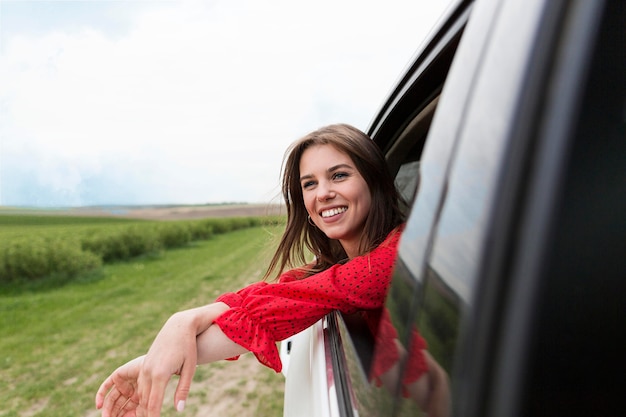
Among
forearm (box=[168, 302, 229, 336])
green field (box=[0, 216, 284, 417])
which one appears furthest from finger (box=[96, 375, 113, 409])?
green field (box=[0, 216, 284, 417])

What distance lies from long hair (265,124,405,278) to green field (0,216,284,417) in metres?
0.15

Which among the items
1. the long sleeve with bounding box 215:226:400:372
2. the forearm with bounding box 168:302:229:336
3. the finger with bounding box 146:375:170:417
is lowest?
the finger with bounding box 146:375:170:417

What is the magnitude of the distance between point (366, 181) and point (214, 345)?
3.09ft

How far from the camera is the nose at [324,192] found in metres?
2.00

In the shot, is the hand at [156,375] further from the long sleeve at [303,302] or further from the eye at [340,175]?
the eye at [340,175]

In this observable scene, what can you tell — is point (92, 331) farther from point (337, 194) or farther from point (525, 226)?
point (525, 226)

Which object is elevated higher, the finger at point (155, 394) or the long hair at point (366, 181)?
the long hair at point (366, 181)

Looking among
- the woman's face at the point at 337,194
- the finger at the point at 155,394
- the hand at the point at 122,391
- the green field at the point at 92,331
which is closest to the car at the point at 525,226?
the finger at the point at 155,394

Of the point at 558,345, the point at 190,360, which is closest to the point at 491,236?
the point at 558,345

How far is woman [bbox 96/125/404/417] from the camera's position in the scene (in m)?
1.42

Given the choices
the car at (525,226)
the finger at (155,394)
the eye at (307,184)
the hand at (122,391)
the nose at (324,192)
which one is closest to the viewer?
the car at (525,226)

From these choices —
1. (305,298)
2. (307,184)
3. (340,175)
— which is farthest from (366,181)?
(305,298)

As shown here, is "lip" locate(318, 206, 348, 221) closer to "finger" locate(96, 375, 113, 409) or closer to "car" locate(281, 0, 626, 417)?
"finger" locate(96, 375, 113, 409)

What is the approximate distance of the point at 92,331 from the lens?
7.64 metres
